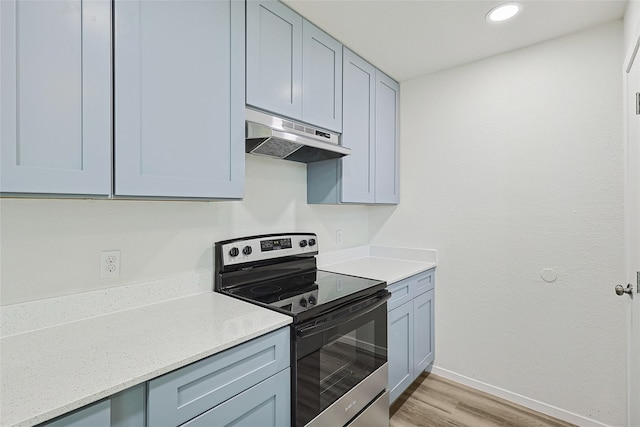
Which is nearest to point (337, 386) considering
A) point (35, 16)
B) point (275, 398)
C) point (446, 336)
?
point (275, 398)

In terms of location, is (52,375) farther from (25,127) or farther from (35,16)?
(35,16)

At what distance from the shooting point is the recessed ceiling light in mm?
1653

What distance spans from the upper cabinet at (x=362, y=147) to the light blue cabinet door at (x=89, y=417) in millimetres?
1580

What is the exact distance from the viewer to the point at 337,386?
58.4 inches

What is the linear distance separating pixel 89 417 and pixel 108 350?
26 cm

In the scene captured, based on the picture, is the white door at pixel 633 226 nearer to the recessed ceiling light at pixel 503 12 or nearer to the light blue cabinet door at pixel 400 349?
the recessed ceiling light at pixel 503 12

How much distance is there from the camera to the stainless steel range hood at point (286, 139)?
1479 mm

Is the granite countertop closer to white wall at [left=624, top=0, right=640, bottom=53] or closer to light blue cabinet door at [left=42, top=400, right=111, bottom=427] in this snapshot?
light blue cabinet door at [left=42, top=400, right=111, bottom=427]

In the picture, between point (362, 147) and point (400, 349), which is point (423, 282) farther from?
point (362, 147)

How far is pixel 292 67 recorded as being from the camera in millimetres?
1679

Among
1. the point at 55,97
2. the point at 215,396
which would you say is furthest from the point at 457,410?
the point at 55,97

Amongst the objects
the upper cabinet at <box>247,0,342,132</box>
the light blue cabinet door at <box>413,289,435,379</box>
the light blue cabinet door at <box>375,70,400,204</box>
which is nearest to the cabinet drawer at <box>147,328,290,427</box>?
the upper cabinet at <box>247,0,342,132</box>

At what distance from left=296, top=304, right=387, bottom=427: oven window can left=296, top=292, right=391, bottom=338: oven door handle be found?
0.7 inches

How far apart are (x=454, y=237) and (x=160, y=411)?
2154mm
